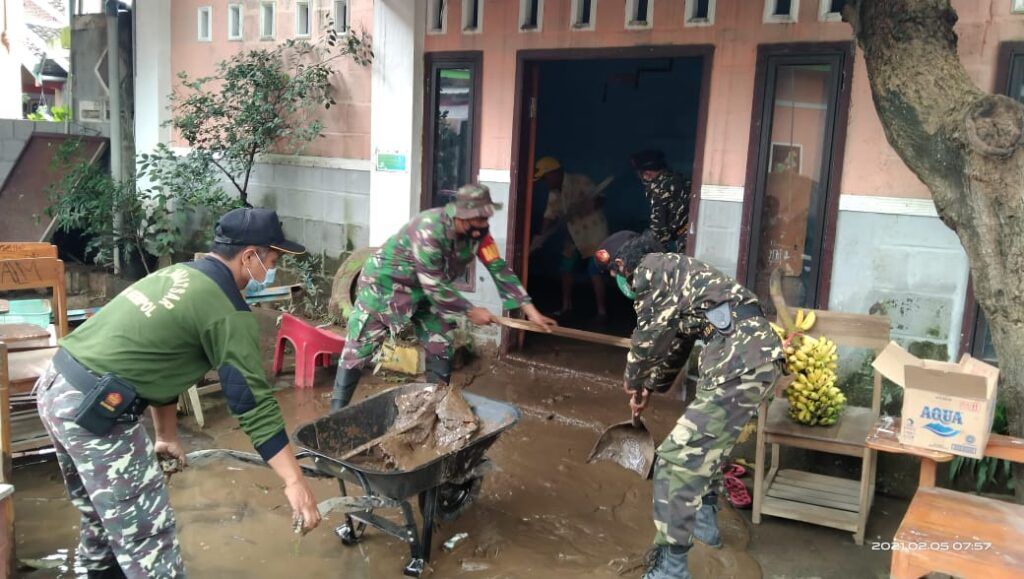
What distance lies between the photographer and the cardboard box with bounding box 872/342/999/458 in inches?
132

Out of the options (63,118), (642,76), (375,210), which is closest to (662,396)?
(375,210)

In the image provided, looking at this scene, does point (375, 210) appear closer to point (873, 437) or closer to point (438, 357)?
point (438, 357)

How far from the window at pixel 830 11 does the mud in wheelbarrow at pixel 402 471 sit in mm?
3466

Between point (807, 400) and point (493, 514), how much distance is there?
74.7 inches

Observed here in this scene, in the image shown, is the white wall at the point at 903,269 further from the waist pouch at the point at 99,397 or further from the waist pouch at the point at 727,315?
the waist pouch at the point at 99,397

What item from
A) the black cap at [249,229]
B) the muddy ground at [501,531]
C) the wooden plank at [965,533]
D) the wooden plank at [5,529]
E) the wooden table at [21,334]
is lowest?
the muddy ground at [501,531]

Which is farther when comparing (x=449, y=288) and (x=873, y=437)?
(x=449, y=288)

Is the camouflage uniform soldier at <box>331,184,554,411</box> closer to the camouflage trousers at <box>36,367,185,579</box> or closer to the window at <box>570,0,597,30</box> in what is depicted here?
the camouflage trousers at <box>36,367,185,579</box>

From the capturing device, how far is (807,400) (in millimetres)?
4406

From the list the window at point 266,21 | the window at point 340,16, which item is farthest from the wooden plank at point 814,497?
the window at point 266,21

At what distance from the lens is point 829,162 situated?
5406mm

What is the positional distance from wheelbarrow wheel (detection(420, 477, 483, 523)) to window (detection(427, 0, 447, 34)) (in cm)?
444

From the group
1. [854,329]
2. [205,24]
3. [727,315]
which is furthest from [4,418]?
[205,24]

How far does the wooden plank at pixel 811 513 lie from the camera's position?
4242 mm
